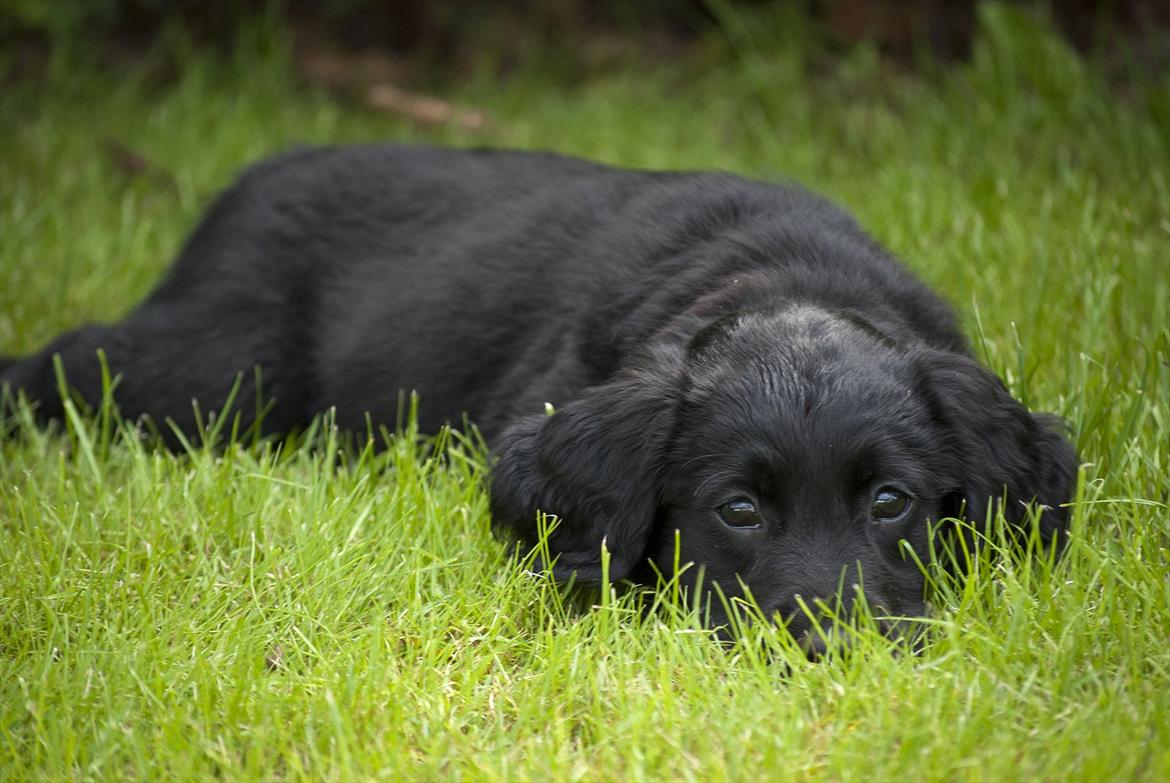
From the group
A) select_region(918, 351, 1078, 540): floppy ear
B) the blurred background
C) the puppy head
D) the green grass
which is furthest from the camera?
the blurred background

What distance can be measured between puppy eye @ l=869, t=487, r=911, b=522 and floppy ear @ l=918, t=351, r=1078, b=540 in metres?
0.15

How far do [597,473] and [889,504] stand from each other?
548mm

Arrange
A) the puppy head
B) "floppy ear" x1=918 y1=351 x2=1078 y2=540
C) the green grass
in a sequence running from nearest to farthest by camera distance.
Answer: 1. the green grass
2. the puppy head
3. "floppy ear" x1=918 y1=351 x2=1078 y2=540

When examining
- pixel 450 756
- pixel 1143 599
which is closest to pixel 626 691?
pixel 450 756

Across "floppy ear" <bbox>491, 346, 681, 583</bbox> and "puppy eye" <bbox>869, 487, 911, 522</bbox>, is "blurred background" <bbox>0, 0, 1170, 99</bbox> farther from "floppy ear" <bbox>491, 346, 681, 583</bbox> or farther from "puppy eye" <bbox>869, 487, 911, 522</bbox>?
"puppy eye" <bbox>869, 487, 911, 522</bbox>

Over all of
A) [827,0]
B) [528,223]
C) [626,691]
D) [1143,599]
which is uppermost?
[827,0]

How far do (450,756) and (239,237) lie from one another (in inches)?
87.0

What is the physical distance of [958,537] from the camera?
2559 mm

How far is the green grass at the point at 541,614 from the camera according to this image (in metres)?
2.03

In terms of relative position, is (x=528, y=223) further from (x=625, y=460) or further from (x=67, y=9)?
(x=67, y=9)

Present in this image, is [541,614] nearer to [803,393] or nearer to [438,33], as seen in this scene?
[803,393]

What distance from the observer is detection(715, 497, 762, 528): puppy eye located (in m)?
2.45

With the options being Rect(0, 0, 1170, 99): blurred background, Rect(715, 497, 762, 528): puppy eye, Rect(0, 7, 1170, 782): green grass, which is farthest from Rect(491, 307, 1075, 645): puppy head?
Rect(0, 0, 1170, 99): blurred background

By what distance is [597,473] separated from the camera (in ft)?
8.50
